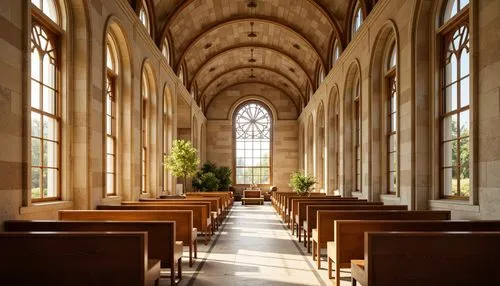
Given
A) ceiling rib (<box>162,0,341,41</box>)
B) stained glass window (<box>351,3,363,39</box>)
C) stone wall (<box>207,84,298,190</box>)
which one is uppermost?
ceiling rib (<box>162,0,341,41</box>)

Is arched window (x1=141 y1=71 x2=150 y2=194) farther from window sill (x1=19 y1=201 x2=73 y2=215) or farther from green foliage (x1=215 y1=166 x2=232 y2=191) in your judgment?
green foliage (x1=215 y1=166 x2=232 y2=191)

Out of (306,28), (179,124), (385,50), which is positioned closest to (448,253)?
(385,50)

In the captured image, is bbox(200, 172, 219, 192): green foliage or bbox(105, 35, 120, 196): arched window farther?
bbox(200, 172, 219, 192): green foliage

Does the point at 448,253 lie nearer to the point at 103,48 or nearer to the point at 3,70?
the point at 3,70

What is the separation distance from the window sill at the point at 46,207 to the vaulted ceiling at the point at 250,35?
7614 mm

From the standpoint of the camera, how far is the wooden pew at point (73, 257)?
387 centimetres

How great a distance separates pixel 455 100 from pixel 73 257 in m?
6.39

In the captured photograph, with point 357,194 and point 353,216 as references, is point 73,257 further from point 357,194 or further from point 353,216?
point 357,194

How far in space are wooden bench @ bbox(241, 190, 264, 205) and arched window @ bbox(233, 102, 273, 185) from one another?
16.7 ft

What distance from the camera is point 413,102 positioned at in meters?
8.44

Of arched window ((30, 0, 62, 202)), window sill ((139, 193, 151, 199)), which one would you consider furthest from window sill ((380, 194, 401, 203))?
arched window ((30, 0, 62, 202))

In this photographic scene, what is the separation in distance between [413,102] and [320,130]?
466 inches

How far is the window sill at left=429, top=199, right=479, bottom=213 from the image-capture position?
634 cm

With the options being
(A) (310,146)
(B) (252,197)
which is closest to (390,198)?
(A) (310,146)
